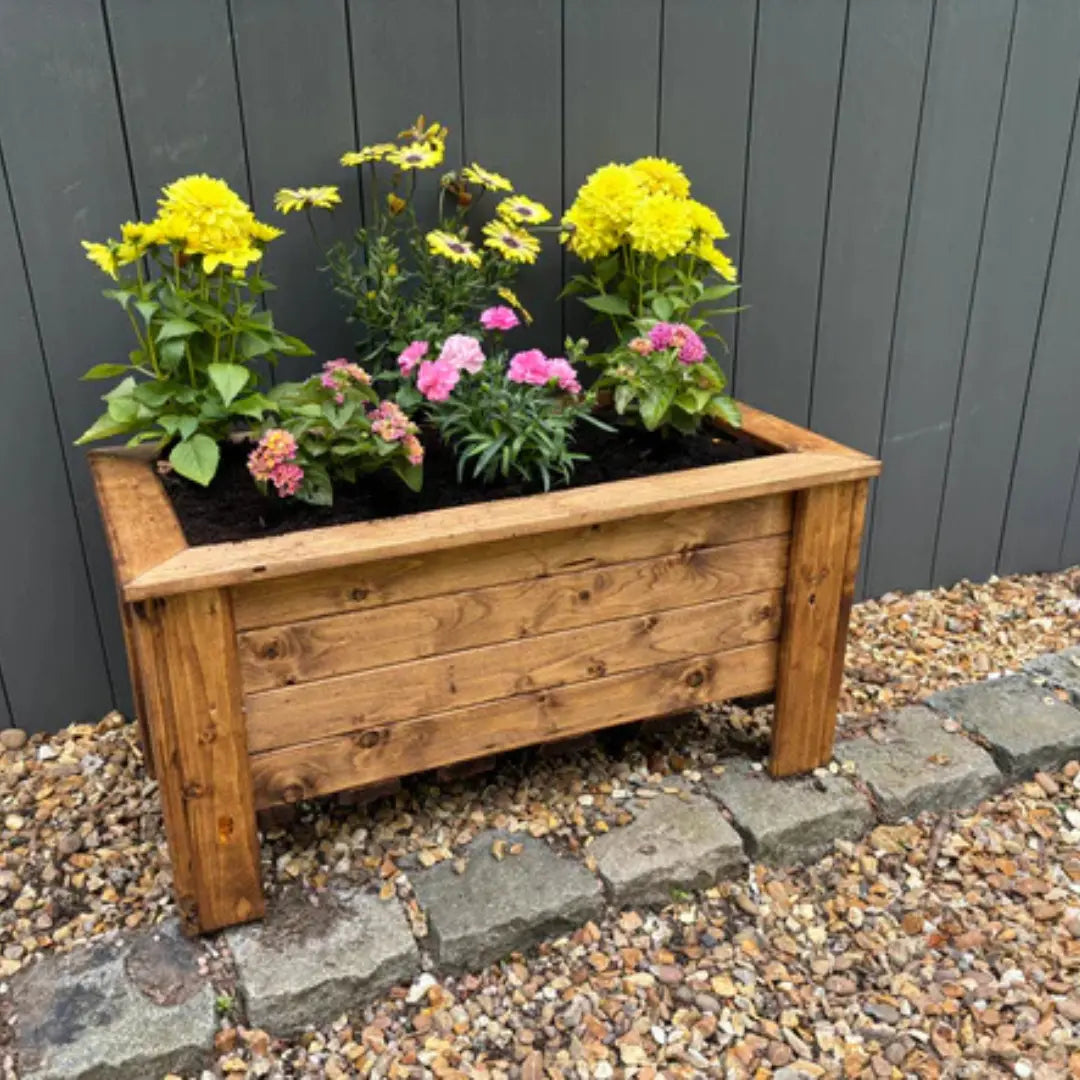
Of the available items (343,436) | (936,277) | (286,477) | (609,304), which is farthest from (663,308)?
(936,277)

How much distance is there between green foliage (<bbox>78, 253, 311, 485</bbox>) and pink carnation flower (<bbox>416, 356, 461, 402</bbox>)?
26 centimetres

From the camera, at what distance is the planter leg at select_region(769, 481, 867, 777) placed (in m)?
1.86

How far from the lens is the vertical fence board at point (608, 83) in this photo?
204 centimetres

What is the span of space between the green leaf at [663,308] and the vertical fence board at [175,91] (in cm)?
78

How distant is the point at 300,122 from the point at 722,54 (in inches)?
34.7

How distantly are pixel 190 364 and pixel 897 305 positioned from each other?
168cm

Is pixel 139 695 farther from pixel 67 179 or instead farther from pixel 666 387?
pixel 666 387

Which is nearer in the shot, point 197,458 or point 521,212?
point 197,458

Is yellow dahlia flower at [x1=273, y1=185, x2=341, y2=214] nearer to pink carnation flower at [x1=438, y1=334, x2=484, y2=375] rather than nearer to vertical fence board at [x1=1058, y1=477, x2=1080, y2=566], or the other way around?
pink carnation flower at [x1=438, y1=334, x2=484, y2=375]

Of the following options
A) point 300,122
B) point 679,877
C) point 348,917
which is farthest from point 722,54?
point 348,917

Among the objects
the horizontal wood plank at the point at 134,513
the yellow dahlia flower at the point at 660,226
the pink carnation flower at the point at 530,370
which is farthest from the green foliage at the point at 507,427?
the horizontal wood plank at the point at 134,513

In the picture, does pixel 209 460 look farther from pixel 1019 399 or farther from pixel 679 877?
pixel 1019 399

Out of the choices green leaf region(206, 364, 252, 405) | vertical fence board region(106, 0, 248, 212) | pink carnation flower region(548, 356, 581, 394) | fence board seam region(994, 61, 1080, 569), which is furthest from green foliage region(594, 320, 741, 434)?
fence board seam region(994, 61, 1080, 569)

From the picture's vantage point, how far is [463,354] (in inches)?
66.4
